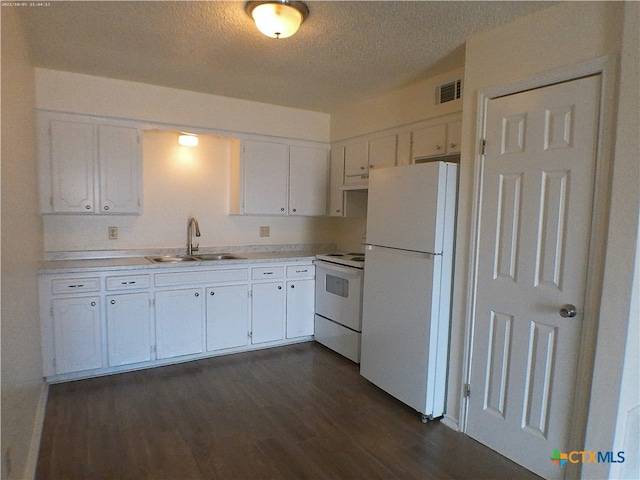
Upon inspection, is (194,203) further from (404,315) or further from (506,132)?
(506,132)

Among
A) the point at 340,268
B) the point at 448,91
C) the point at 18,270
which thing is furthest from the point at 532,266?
the point at 18,270

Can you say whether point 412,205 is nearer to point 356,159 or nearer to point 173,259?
point 356,159

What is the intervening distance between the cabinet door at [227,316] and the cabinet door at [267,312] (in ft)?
0.26

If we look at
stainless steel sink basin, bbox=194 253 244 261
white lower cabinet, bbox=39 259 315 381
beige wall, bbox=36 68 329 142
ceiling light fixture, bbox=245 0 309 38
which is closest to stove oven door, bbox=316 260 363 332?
white lower cabinet, bbox=39 259 315 381

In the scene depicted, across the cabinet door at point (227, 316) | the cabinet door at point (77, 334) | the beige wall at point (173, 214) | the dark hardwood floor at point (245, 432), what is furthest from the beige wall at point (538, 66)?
the cabinet door at point (77, 334)

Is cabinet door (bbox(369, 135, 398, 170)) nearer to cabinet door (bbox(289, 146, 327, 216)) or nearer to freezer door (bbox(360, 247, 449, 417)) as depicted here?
cabinet door (bbox(289, 146, 327, 216))

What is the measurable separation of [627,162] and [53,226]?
3.93 m

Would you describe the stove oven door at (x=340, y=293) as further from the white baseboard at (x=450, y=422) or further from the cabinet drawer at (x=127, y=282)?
the cabinet drawer at (x=127, y=282)

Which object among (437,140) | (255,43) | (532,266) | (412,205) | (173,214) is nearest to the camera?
(532,266)

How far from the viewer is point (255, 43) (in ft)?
8.15

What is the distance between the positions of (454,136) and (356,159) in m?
1.21

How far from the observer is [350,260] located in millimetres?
3523

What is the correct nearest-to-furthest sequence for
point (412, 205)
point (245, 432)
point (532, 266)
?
Result: point (532, 266), point (245, 432), point (412, 205)

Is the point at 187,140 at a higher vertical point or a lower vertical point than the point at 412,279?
higher
